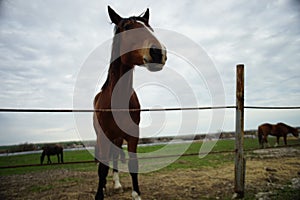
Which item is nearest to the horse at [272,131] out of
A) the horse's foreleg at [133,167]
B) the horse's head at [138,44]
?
the horse's foreleg at [133,167]

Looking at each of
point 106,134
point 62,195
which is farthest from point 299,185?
Answer: point 62,195

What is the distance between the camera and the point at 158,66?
2.37 meters

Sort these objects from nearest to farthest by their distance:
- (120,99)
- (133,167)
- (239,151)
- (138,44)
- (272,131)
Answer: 1. (138,44)
2. (120,99)
3. (133,167)
4. (239,151)
5. (272,131)

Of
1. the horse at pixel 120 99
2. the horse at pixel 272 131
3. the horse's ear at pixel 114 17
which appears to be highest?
the horse's ear at pixel 114 17

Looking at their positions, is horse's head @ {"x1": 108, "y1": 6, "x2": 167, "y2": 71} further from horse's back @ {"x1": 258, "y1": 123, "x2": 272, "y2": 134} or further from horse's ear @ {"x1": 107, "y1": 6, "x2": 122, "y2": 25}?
horse's back @ {"x1": 258, "y1": 123, "x2": 272, "y2": 134}

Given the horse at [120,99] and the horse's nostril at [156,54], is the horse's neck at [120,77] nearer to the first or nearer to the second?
the horse at [120,99]

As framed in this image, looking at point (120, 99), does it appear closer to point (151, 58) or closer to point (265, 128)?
point (151, 58)

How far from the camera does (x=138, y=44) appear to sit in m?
2.59

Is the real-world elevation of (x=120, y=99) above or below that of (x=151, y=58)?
below

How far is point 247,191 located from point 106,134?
9.05ft

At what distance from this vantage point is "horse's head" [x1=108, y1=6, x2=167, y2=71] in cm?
231

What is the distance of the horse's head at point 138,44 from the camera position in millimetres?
2314

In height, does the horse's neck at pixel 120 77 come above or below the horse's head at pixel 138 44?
below

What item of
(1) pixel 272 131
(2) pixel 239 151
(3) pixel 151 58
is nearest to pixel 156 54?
(3) pixel 151 58
